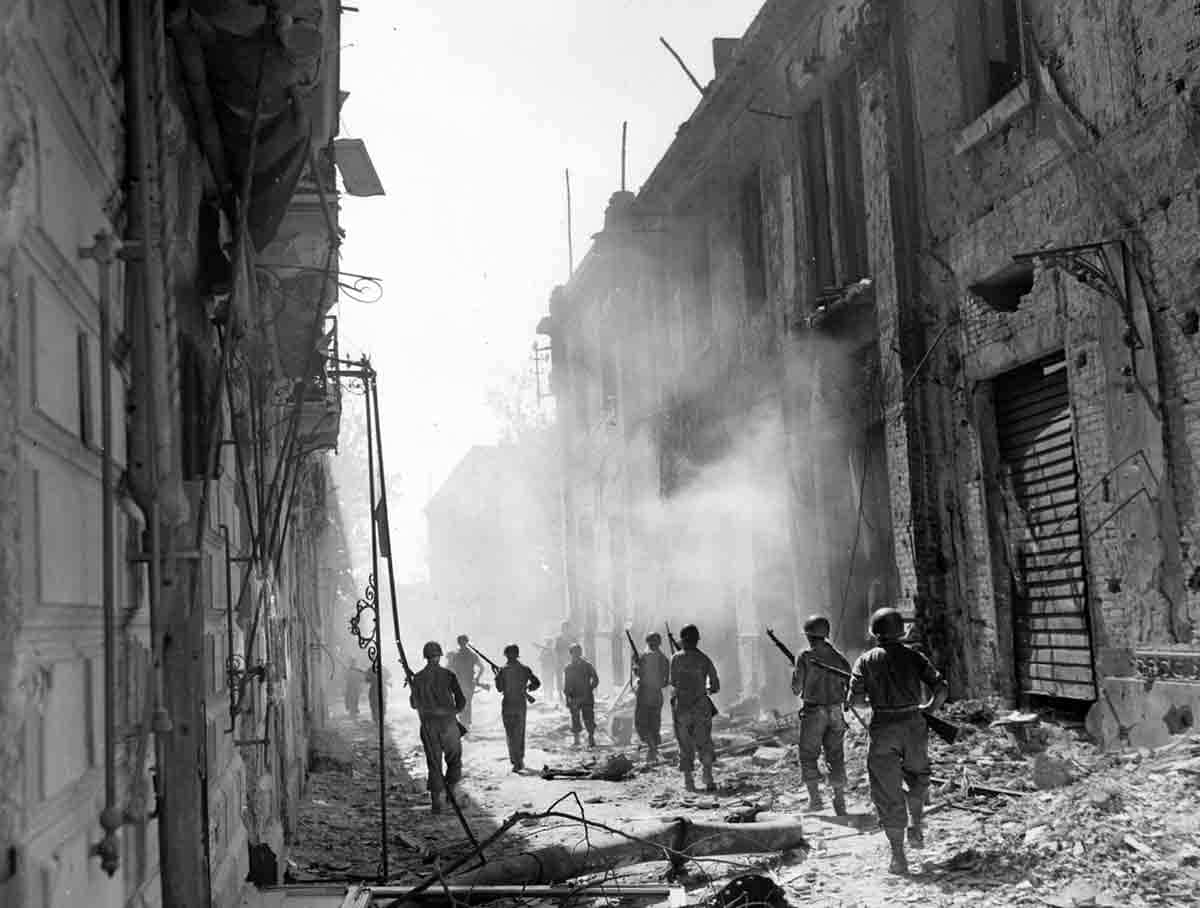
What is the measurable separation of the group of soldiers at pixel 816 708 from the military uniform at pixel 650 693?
0.5 inches

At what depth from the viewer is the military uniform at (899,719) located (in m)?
8.33

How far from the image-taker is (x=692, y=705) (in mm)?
13039

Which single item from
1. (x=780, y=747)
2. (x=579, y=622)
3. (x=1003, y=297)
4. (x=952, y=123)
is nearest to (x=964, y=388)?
(x=1003, y=297)

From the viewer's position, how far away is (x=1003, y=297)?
12.5 meters

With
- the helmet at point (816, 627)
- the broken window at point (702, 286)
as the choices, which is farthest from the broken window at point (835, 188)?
the helmet at point (816, 627)

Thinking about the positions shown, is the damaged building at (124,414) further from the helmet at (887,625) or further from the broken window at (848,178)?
the broken window at (848,178)

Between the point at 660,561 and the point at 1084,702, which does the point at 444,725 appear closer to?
the point at 1084,702

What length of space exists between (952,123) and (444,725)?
8390 mm

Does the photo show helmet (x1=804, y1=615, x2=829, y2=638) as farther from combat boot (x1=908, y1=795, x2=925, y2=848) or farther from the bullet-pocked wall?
combat boot (x1=908, y1=795, x2=925, y2=848)

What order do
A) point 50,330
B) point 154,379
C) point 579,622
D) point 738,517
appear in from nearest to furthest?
1. point 50,330
2. point 154,379
3. point 738,517
4. point 579,622

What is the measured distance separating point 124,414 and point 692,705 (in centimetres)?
1004

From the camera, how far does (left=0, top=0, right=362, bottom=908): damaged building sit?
2533mm

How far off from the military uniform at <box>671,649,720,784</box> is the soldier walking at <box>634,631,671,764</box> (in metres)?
2.56

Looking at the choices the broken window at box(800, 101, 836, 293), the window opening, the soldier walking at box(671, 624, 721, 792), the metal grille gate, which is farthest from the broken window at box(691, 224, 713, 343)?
the metal grille gate
